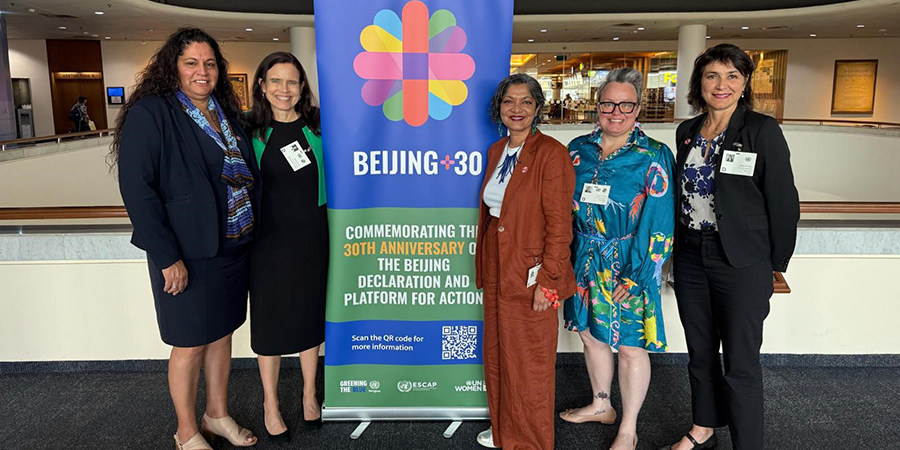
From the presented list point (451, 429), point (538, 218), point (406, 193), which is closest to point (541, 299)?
point (538, 218)

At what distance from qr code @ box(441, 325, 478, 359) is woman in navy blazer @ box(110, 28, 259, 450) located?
83cm

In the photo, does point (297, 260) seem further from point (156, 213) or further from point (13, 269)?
point (13, 269)

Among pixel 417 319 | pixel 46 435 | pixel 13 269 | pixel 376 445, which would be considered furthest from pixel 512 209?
pixel 13 269

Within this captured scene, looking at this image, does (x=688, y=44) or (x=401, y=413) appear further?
(x=688, y=44)

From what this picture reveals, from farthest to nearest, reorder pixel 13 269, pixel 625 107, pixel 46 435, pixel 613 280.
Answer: pixel 13 269
pixel 46 435
pixel 613 280
pixel 625 107

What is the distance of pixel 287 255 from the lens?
2316 mm

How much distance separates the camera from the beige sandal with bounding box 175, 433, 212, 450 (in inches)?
90.0

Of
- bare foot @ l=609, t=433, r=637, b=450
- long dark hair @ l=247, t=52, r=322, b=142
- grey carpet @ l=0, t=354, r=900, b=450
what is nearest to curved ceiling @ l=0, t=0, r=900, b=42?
grey carpet @ l=0, t=354, r=900, b=450

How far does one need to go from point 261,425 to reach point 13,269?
1605 millimetres

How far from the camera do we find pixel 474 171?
2381mm

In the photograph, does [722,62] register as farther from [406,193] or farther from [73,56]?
[73,56]

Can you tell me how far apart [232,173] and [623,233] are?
4.48 feet

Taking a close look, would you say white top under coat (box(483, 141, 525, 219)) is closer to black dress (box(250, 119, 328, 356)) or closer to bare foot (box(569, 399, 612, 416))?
black dress (box(250, 119, 328, 356))

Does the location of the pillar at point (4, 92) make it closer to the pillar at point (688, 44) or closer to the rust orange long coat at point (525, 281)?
the rust orange long coat at point (525, 281)
